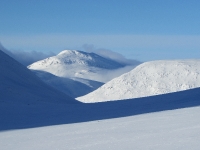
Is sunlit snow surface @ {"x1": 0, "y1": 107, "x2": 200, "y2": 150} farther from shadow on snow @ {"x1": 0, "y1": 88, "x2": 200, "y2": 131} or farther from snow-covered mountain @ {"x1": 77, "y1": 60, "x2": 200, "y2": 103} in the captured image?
snow-covered mountain @ {"x1": 77, "y1": 60, "x2": 200, "y2": 103}

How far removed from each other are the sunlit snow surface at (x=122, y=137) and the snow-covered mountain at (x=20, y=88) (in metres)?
12.4

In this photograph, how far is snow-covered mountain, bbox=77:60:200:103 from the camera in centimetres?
9400

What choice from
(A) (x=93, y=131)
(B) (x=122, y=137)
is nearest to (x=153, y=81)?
(A) (x=93, y=131)

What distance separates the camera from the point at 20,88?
1152 inches

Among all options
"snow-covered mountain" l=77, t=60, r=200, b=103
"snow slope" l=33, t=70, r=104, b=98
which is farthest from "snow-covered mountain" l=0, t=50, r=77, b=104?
"snow slope" l=33, t=70, r=104, b=98

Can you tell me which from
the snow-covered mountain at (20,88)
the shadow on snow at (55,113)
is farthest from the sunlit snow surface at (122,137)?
the snow-covered mountain at (20,88)

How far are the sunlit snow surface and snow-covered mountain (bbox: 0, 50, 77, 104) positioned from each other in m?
12.4

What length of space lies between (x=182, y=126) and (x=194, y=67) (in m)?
91.9

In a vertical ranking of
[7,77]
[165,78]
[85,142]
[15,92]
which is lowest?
[85,142]

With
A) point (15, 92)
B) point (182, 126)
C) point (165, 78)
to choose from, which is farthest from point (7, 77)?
point (165, 78)

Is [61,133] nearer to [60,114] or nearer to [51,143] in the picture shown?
[51,143]

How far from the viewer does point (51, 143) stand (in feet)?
32.6

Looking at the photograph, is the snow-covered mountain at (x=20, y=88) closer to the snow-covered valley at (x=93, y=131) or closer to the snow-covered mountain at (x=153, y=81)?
the snow-covered valley at (x=93, y=131)

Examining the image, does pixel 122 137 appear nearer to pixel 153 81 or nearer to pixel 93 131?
pixel 93 131
